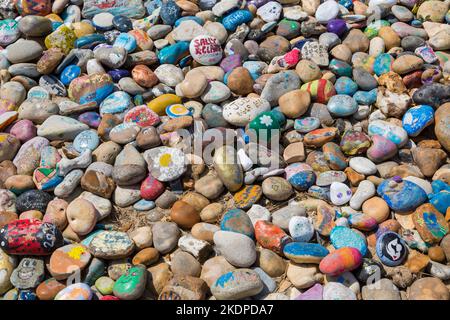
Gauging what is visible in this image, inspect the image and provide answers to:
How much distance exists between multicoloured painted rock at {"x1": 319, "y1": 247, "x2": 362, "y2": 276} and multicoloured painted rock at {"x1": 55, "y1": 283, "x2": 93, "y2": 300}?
1.13 m

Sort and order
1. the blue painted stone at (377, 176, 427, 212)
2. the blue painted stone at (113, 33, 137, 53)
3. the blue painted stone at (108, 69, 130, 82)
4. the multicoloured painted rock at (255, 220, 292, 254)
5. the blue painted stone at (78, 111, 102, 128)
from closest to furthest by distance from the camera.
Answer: the multicoloured painted rock at (255, 220, 292, 254), the blue painted stone at (377, 176, 427, 212), the blue painted stone at (78, 111, 102, 128), the blue painted stone at (108, 69, 130, 82), the blue painted stone at (113, 33, 137, 53)

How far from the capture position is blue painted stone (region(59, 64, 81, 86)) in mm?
3547

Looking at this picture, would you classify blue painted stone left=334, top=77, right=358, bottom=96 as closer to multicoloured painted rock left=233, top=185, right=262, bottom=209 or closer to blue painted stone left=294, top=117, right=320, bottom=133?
blue painted stone left=294, top=117, right=320, bottom=133

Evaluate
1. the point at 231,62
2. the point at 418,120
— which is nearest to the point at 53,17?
the point at 231,62

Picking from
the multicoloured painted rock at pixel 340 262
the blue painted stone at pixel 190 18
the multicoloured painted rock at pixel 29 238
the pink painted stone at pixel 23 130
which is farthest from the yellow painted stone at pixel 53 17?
the multicoloured painted rock at pixel 340 262

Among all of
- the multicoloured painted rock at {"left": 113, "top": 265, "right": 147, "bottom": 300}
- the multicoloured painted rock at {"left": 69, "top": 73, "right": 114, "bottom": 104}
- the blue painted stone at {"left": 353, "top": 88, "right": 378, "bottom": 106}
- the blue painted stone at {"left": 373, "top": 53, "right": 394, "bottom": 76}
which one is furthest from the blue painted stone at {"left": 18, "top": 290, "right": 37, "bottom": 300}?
the blue painted stone at {"left": 373, "top": 53, "right": 394, "bottom": 76}

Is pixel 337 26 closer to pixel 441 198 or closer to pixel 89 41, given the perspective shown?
pixel 441 198

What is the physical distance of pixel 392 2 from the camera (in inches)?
152

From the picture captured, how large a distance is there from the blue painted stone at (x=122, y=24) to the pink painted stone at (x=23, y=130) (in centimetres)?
107

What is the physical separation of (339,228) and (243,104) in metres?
1.02

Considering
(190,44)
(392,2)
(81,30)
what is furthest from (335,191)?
(81,30)

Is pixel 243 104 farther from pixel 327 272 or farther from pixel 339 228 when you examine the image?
pixel 327 272

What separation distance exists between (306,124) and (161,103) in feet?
3.15

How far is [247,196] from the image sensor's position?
2.87 metres
